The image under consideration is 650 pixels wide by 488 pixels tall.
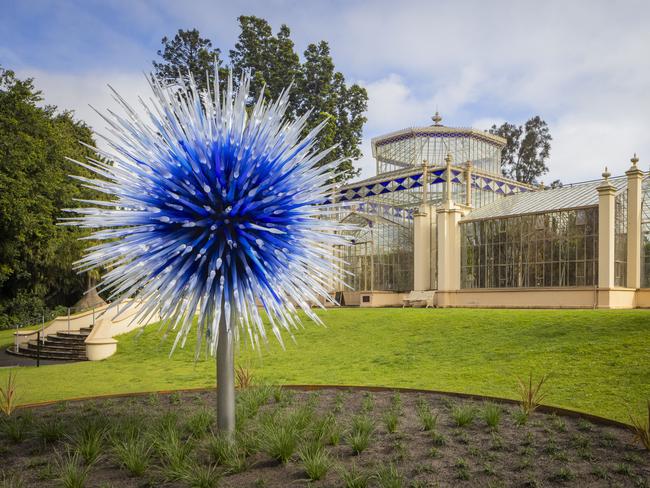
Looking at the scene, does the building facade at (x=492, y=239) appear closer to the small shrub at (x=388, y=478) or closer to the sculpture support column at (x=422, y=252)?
the sculpture support column at (x=422, y=252)

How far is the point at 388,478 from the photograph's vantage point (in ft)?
12.9

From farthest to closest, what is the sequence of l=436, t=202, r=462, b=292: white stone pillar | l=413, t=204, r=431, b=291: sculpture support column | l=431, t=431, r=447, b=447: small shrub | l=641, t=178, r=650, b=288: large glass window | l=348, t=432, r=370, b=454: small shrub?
l=413, t=204, r=431, b=291: sculpture support column
l=436, t=202, r=462, b=292: white stone pillar
l=641, t=178, r=650, b=288: large glass window
l=431, t=431, r=447, b=447: small shrub
l=348, t=432, r=370, b=454: small shrub

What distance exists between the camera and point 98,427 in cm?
513

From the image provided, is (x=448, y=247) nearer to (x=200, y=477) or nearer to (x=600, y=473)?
(x=600, y=473)

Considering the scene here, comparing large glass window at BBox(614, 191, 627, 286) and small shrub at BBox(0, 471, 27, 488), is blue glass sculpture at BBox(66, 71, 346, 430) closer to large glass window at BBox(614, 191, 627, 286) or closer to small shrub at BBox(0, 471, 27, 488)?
small shrub at BBox(0, 471, 27, 488)

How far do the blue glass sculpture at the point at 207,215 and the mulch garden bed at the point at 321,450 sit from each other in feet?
3.67

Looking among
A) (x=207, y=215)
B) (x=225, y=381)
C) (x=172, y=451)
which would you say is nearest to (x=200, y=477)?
(x=172, y=451)

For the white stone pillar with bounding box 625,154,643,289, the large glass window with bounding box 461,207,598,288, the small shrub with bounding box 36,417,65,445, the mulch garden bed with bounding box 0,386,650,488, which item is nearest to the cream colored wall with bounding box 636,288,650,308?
the white stone pillar with bounding box 625,154,643,289

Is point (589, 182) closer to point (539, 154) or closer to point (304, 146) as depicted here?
point (304, 146)

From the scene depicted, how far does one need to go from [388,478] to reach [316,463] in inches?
22.5

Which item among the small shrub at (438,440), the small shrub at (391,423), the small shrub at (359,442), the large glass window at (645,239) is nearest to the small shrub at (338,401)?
the small shrub at (391,423)

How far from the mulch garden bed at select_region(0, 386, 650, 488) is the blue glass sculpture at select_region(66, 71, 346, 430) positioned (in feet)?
3.67

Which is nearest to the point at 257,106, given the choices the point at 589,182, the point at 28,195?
the point at 28,195

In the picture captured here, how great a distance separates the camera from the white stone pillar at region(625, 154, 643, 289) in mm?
19641
